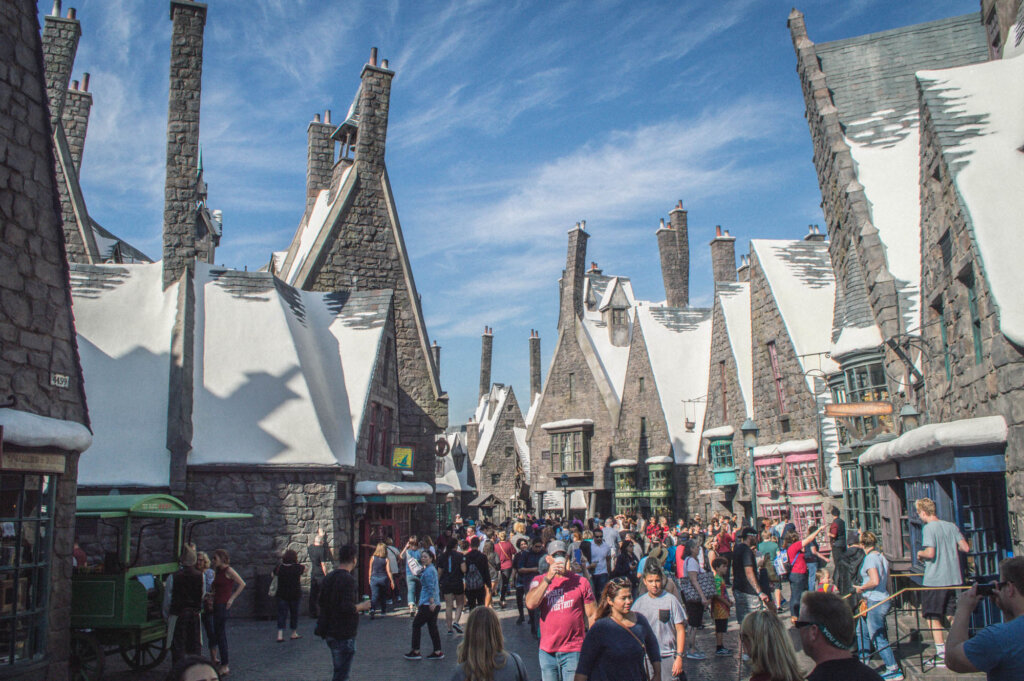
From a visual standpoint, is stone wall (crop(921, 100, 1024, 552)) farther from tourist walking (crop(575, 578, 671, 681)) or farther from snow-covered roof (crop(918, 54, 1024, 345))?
tourist walking (crop(575, 578, 671, 681))

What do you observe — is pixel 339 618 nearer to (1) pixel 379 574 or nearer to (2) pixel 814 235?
(1) pixel 379 574

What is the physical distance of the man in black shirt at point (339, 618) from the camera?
7.12 metres

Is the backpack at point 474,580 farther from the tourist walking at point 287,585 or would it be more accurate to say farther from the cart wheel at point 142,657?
the cart wheel at point 142,657

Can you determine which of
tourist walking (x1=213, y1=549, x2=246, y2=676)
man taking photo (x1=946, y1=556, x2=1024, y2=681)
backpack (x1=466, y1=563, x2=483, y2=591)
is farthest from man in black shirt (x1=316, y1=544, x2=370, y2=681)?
man taking photo (x1=946, y1=556, x2=1024, y2=681)

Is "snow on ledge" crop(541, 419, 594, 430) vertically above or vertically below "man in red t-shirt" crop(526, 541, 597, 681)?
above

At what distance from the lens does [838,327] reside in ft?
59.0

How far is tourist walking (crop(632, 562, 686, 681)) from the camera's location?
20.6 feet

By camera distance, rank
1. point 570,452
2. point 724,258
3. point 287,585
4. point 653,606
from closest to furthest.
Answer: point 653,606, point 287,585, point 724,258, point 570,452

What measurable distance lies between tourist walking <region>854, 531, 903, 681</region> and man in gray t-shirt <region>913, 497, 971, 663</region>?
1.42ft

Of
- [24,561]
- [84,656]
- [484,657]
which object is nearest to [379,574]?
[84,656]

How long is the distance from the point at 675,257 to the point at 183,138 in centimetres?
2157

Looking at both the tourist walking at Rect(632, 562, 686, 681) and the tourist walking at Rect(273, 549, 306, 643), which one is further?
the tourist walking at Rect(273, 549, 306, 643)

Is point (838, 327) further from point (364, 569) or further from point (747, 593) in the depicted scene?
point (364, 569)

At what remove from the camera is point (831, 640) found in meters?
3.27
